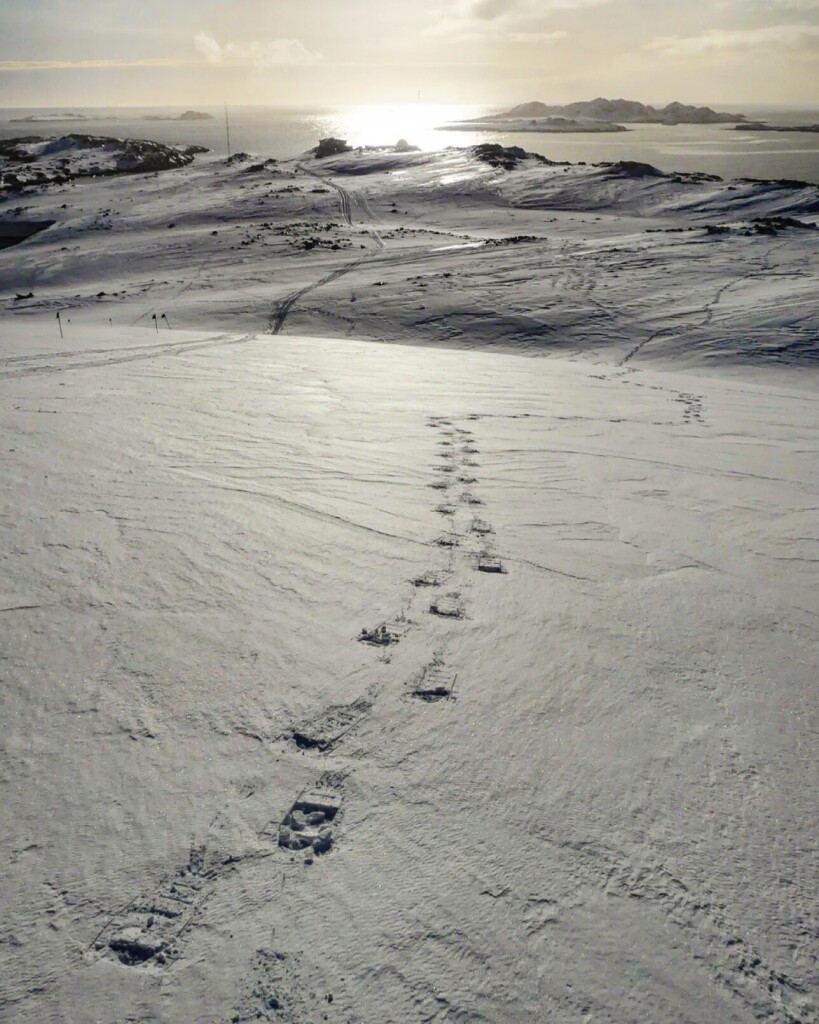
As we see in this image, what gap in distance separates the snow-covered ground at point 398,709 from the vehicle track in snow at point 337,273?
27.7ft

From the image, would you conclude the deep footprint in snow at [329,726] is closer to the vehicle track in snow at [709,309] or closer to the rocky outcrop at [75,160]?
the vehicle track in snow at [709,309]

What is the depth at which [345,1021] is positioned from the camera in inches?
67.2

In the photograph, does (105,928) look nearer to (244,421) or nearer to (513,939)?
(513,939)

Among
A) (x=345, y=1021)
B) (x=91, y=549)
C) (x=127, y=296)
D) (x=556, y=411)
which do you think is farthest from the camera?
(x=127, y=296)

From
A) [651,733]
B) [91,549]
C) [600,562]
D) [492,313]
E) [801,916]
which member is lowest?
[801,916]

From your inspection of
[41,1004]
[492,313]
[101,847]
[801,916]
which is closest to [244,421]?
[101,847]

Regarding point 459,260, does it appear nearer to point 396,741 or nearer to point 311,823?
point 396,741

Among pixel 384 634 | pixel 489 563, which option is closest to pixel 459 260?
pixel 489 563

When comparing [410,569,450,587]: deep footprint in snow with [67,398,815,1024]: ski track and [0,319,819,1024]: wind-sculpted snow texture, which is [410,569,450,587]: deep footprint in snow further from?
[67,398,815,1024]: ski track

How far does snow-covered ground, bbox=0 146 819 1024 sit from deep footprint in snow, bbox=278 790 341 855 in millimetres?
22

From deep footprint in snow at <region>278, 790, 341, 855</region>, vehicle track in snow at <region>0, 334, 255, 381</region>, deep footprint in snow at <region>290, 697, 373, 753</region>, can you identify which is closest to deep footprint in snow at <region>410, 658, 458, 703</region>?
deep footprint in snow at <region>290, 697, 373, 753</region>

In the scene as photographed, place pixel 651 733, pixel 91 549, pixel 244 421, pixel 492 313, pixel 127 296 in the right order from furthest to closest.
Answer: pixel 127 296
pixel 492 313
pixel 244 421
pixel 91 549
pixel 651 733

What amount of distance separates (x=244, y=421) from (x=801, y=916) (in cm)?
538

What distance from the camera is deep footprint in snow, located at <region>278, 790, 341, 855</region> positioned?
7.04ft
